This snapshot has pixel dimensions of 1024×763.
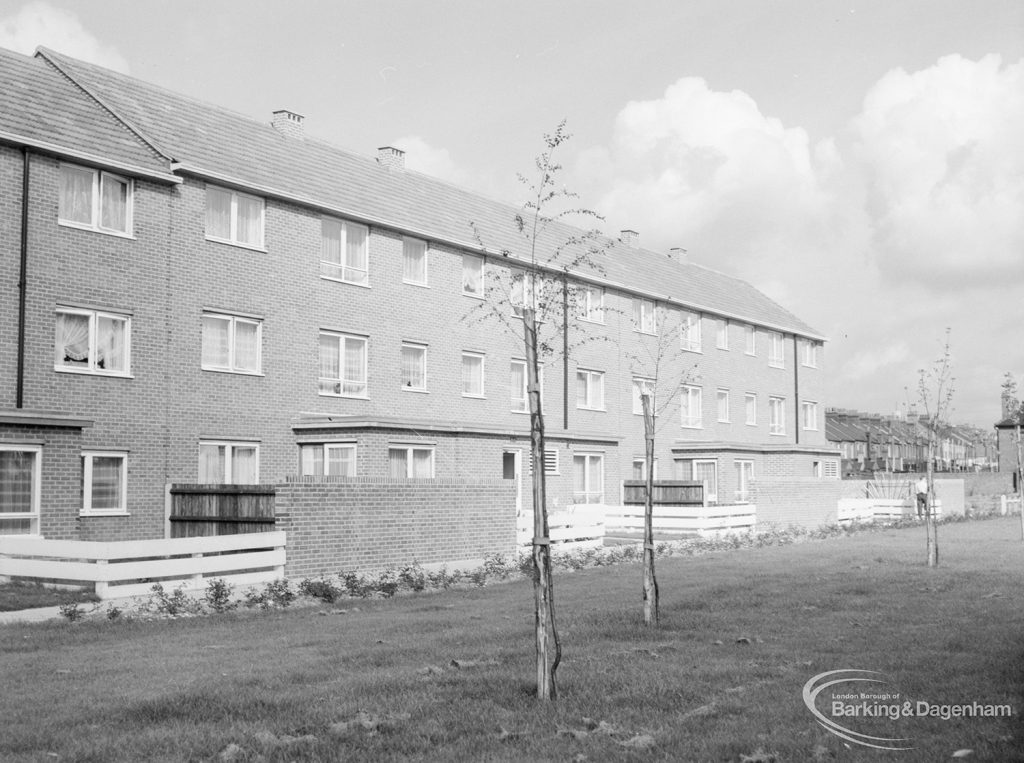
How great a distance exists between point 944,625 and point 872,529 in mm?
23462

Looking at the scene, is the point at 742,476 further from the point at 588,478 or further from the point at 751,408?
the point at 588,478

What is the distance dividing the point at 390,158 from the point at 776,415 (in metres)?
23.4

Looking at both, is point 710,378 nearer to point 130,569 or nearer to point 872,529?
point 872,529

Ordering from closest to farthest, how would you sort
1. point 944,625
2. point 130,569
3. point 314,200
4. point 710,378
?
point 944,625
point 130,569
point 314,200
point 710,378

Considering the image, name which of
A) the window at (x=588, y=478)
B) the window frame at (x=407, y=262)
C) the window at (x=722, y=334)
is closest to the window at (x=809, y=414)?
the window at (x=722, y=334)

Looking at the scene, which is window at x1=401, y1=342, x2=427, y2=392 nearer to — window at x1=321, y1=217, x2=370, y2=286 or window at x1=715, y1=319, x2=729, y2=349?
window at x1=321, y1=217, x2=370, y2=286

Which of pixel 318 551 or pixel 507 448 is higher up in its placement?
pixel 507 448

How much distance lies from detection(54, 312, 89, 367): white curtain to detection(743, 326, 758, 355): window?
31232mm

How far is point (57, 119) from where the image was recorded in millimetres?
22391

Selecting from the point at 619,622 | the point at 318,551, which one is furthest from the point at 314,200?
the point at 619,622

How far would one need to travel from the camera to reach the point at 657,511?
30344mm

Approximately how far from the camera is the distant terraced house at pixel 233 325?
21078 mm

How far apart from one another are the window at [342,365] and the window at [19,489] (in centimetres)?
936

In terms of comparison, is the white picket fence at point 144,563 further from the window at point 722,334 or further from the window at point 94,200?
the window at point 722,334
